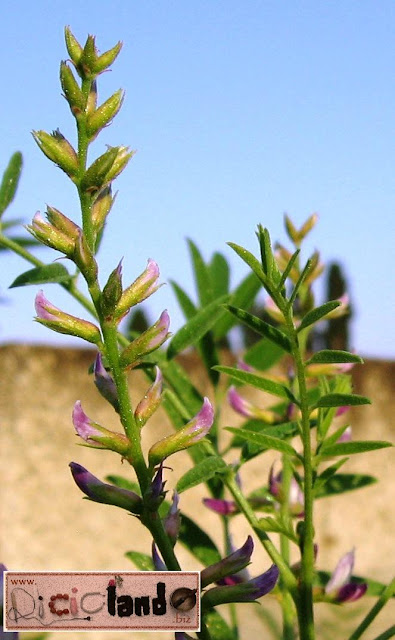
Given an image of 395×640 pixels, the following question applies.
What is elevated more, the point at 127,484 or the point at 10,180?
the point at 10,180

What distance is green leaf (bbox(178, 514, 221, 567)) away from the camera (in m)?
0.40

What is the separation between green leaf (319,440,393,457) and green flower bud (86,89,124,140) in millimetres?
144

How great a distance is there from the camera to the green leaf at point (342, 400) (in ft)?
0.96

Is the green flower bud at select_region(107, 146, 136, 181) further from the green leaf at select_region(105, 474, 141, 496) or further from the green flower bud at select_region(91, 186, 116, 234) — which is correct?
the green leaf at select_region(105, 474, 141, 496)

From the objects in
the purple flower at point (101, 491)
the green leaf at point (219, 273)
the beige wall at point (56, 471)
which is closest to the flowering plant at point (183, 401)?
the purple flower at point (101, 491)

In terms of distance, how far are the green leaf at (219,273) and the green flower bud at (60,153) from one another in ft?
0.90

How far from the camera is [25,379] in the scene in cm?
285

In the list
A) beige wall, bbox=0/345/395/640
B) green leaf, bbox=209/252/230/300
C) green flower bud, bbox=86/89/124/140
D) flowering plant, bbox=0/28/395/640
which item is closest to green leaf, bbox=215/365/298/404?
flowering plant, bbox=0/28/395/640

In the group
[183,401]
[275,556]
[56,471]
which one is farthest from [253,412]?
[56,471]

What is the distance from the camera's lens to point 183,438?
0.27 m

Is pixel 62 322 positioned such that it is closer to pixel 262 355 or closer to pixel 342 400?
pixel 342 400

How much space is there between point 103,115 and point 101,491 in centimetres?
12

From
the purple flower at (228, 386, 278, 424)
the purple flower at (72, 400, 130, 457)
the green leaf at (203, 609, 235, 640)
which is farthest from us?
the purple flower at (228, 386, 278, 424)

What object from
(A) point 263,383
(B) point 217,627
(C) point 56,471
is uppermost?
(A) point 263,383
